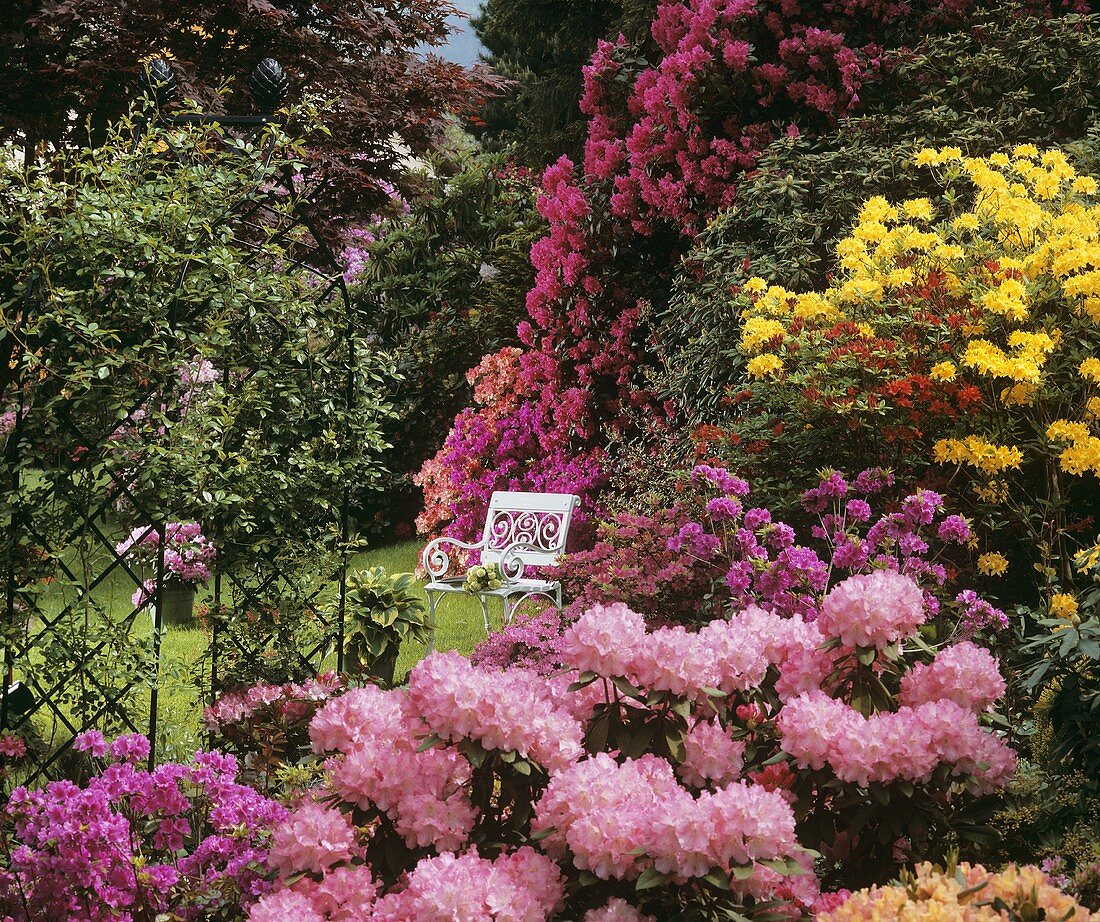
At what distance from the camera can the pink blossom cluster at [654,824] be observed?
4.63 ft

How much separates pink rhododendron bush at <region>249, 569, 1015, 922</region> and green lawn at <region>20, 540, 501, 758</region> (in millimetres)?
1448

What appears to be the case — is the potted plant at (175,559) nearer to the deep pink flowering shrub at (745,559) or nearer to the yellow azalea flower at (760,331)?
the deep pink flowering shrub at (745,559)

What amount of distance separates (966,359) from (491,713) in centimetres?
271

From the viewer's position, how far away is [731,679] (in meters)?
1.80

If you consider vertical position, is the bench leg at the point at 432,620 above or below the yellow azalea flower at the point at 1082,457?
below

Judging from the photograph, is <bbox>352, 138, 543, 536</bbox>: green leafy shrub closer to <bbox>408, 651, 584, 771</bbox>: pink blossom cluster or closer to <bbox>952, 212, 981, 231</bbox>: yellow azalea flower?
<bbox>952, 212, 981, 231</bbox>: yellow azalea flower

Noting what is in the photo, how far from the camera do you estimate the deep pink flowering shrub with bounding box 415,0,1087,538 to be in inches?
235

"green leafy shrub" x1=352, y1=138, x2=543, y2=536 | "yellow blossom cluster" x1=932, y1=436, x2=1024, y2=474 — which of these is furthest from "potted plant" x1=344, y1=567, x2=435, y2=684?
"green leafy shrub" x1=352, y1=138, x2=543, y2=536

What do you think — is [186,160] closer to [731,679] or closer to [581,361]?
[731,679]

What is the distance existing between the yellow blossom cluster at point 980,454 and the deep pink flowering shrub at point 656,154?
247 cm

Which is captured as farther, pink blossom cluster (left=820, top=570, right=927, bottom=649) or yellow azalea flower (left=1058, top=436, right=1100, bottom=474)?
yellow azalea flower (left=1058, top=436, right=1100, bottom=474)

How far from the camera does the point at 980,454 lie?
3.77m

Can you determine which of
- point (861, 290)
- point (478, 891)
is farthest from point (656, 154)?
point (478, 891)

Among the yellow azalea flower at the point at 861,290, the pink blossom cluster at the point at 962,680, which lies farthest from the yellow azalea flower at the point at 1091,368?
the pink blossom cluster at the point at 962,680
